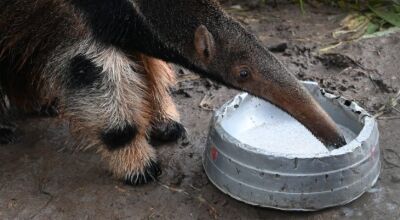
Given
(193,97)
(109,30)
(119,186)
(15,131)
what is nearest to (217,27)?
(109,30)

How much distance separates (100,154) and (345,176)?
1.77 metres

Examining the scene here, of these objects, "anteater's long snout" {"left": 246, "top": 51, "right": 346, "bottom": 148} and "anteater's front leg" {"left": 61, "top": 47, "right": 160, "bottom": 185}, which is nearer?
"anteater's long snout" {"left": 246, "top": 51, "right": 346, "bottom": 148}

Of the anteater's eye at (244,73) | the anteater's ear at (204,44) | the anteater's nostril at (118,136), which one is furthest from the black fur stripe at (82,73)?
the anteater's eye at (244,73)

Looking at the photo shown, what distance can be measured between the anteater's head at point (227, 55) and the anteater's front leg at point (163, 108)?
759 mm

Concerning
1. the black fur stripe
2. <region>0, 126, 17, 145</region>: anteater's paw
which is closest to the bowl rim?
the black fur stripe

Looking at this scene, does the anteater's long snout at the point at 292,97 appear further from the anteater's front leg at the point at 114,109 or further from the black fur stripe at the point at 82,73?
the black fur stripe at the point at 82,73

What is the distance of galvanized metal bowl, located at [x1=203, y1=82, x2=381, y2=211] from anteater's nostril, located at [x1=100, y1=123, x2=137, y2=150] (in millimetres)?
513

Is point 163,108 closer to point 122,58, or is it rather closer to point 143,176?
point 143,176

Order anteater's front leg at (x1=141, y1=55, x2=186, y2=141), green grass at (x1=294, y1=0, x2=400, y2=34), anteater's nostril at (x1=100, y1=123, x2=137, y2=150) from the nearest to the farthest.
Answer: anteater's nostril at (x1=100, y1=123, x2=137, y2=150)
anteater's front leg at (x1=141, y1=55, x2=186, y2=141)
green grass at (x1=294, y1=0, x2=400, y2=34)

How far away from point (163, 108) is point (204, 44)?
3.97ft

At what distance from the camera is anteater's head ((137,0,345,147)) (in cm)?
427

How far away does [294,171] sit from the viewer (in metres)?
4.34

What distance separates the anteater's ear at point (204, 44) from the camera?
434 cm

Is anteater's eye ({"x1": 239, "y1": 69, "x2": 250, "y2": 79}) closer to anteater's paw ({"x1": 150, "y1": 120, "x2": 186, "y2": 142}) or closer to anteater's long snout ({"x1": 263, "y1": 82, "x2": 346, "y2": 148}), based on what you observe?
anteater's long snout ({"x1": 263, "y1": 82, "x2": 346, "y2": 148})
